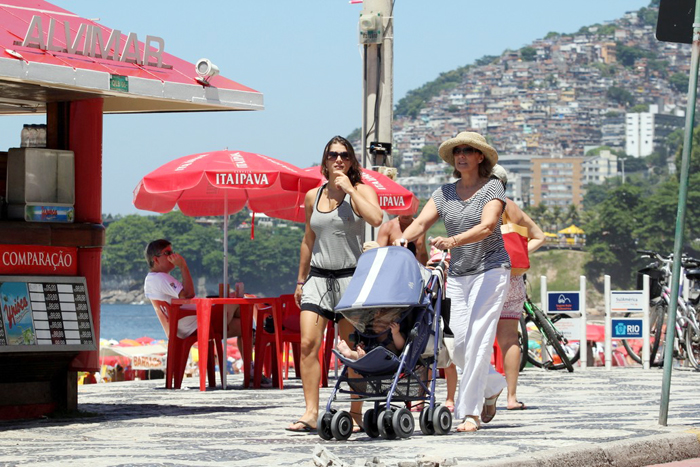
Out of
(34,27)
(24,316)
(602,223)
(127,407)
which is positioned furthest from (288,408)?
(602,223)

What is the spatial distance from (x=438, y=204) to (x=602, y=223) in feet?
625

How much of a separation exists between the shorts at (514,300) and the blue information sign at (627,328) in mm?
6521

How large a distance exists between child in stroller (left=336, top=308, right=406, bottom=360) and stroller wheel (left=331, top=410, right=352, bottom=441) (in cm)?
34

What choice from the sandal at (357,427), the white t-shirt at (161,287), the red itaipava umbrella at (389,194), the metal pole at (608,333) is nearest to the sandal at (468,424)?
the sandal at (357,427)

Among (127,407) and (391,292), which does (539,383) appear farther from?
(391,292)

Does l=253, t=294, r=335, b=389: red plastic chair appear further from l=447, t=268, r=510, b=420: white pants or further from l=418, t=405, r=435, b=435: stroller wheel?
l=418, t=405, r=435, b=435: stroller wheel

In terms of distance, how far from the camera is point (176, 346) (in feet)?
38.5

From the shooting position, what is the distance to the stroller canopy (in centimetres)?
700

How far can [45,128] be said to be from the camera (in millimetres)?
9219

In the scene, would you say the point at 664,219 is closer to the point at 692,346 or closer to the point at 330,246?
the point at 692,346

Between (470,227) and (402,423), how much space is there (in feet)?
4.15

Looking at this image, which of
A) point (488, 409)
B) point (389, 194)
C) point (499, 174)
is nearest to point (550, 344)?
point (389, 194)

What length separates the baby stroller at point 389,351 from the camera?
23.0 feet

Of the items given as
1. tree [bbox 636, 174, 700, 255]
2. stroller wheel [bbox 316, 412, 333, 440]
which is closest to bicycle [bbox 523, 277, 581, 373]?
stroller wheel [bbox 316, 412, 333, 440]
